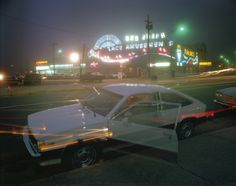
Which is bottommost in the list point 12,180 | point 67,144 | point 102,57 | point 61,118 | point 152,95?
point 12,180

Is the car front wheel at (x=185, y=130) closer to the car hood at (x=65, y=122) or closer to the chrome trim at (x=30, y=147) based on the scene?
the car hood at (x=65, y=122)

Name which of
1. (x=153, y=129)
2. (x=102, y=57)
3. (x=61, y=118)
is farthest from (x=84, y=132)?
(x=102, y=57)

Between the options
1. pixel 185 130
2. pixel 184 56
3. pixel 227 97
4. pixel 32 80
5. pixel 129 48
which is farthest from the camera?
pixel 184 56

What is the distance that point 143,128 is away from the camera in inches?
210

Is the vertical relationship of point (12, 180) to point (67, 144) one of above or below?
below

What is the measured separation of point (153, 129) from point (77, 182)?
7.11 feet

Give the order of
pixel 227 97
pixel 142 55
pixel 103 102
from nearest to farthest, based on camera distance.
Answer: pixel 103 102 → pixel 227 97 → pixel 142 55

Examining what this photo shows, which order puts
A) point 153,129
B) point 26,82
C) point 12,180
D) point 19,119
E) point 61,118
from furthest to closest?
point 26,82, point 19,119, point 153,129, point 61,118, point 12,180

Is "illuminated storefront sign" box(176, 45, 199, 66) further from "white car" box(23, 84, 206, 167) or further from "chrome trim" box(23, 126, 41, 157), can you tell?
"chrome trim" box(23, 126, 41, 157)

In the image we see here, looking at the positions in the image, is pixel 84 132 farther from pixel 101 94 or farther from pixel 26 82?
pixel 26 82

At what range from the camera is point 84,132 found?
15.3 feet

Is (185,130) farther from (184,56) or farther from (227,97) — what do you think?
(184,56)

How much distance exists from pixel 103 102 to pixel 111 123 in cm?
90

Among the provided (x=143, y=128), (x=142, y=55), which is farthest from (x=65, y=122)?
(x=142, y=55)
